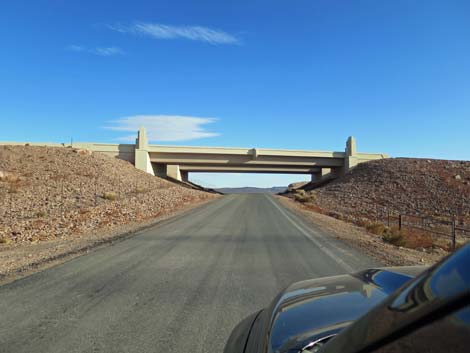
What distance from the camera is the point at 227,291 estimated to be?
6504 mm

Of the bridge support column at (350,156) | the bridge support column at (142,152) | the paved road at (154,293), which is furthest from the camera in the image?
the bridge support column at (350,156)

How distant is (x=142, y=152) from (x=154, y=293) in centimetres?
5701

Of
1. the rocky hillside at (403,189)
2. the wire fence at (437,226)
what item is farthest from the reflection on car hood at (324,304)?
the rocky hillside at (403,189)

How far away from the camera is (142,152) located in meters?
61.5

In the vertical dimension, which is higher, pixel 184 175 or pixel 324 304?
pixel 184 175

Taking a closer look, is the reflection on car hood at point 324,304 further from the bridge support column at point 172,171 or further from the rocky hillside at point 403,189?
the bridge support column at point 172,171

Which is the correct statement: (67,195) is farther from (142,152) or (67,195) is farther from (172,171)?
(172,171)

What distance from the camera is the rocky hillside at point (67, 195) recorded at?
60.0 feet

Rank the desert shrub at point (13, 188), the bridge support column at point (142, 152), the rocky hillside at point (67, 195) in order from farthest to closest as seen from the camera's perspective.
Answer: the bridge support column at point (142, 152) < the desert shrub at point (13, 188) < the rocky hillside at point (67, 195)

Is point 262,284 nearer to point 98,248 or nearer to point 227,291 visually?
point 227,291

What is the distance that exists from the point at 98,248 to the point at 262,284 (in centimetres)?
612

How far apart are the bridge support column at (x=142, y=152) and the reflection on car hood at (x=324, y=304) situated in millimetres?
59594

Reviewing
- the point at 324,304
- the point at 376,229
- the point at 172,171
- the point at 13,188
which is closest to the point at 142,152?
the point at 172,171

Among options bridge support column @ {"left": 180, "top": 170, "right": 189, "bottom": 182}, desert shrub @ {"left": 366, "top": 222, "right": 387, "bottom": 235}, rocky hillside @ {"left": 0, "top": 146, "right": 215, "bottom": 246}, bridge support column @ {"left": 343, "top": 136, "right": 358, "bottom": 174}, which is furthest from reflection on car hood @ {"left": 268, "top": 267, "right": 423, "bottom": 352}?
bridge support column @ {"left": 180, "top": 170, "right": 189, "bottom": 182}
